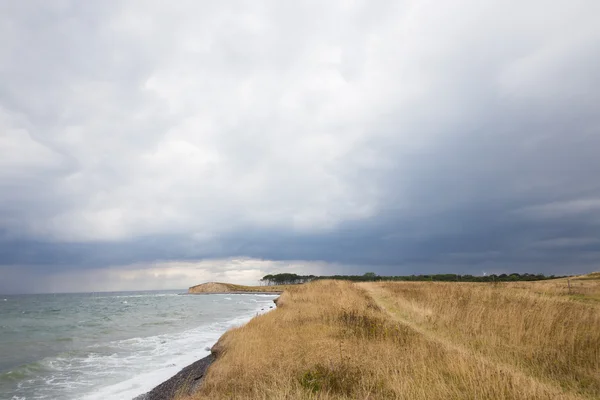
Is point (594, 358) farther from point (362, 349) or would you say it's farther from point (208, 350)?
point (208, 350)

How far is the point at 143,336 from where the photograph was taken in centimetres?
2769

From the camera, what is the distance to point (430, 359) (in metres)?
8.31

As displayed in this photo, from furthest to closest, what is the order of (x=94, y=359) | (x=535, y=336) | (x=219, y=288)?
1. (x=219, y=288)
2. (x=94, y=359)
3. (x=535, y=336)

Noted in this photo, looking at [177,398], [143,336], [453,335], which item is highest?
[453,335]

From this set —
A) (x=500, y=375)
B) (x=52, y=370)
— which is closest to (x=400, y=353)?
(x=500, y=375)

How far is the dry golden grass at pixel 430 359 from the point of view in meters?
6.44

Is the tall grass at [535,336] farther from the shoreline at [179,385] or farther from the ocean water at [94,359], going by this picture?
the ocean water at [94,359]

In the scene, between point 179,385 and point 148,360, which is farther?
point 148,360

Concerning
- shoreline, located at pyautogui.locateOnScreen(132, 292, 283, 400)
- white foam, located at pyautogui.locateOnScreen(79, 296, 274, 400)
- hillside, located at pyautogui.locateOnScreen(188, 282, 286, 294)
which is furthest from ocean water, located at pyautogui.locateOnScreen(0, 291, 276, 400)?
hillside, located at pyautogui.locateOnScreen(188, 282, 286, 294)

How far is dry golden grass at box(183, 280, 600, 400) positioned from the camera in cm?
644

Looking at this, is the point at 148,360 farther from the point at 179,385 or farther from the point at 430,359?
the point at 430,359

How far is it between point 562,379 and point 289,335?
895 cm

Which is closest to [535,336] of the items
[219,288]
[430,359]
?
[430,359]

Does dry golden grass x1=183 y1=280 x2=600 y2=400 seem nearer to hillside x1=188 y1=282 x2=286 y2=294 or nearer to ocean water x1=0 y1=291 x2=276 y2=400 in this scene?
ocean water x1=0 y1=291 x2=276 y2=400
